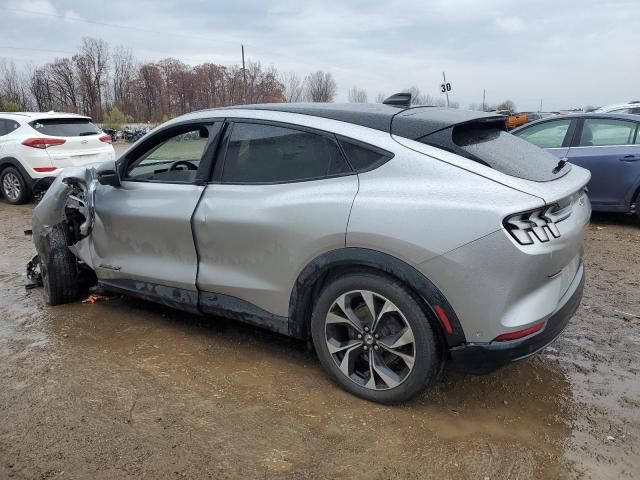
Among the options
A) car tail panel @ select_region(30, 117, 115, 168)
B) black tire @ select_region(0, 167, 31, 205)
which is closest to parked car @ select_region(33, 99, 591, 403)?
car tail panel @ select_region(30, 117, 115, 168)

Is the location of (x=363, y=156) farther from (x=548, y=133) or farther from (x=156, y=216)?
(x=548, y=133)

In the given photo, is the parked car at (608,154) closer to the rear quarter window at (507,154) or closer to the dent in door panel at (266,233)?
the rear quarter window at (507,154)

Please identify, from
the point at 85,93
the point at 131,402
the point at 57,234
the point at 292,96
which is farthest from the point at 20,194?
the point at 85,93

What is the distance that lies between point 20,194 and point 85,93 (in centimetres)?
7201

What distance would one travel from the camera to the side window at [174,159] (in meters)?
3.46

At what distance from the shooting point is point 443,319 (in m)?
2.48

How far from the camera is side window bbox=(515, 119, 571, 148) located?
23.5 ft

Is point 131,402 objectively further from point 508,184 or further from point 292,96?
point 292,96

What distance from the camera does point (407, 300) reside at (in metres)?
2.53

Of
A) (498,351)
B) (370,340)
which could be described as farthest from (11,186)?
(498,351)

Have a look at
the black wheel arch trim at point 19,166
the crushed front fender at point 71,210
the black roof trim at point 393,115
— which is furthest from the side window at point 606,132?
the black wheel arch trim at point 19,166

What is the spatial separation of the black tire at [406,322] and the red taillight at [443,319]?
0.25ft

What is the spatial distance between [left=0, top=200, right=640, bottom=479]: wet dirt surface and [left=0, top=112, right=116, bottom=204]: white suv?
18.5 ft

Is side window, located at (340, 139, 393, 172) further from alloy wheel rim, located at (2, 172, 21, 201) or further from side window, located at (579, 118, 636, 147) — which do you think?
alloy wheel rim, located at (2, 172, 21, 201)
